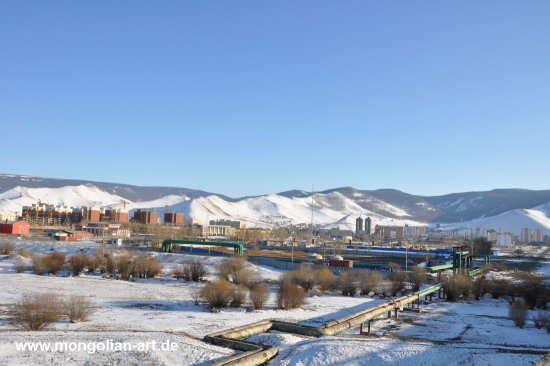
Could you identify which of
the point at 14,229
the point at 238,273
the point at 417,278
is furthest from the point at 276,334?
the point at 14,229

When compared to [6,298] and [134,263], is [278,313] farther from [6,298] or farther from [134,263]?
[134,263]

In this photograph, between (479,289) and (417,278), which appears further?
(417,278)

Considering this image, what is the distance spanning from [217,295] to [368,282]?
1307cm

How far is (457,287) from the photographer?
95.3 ft

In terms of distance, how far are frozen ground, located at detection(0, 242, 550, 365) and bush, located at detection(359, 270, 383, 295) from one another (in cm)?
226

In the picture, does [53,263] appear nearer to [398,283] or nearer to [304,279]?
[304,279]

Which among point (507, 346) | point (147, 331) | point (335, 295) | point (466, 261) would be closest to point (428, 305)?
point (335, 295)

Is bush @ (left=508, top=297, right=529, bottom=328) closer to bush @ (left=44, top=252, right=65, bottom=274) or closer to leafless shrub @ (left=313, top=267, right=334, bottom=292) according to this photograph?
leafless shrub @ (left=313, top=267, right=334, bottom=292)

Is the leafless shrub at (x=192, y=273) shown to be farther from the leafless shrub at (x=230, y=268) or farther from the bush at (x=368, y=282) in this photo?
the bush at (x=368, y=282)

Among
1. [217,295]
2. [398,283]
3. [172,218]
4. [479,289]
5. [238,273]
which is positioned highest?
[172,218]

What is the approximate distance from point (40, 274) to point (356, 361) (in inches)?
1060

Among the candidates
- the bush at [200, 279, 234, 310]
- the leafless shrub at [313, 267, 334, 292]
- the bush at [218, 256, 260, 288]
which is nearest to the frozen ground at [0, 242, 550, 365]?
the bush at [200, 279, 234, 310]

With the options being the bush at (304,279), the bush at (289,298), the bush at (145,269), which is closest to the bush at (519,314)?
the bush at (289,298)

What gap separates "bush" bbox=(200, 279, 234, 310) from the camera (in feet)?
68.1
